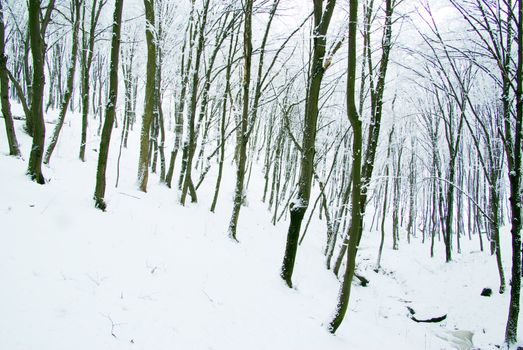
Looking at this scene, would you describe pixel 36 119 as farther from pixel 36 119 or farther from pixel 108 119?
pixel 108 119

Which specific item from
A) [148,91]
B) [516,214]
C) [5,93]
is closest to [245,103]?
[148,91]

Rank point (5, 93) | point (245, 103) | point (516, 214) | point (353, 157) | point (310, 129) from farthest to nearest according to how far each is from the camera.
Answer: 1. point (245, 103)
2. point (5, 93)
3. point (516, 214)
4. point (310, 129)
5. point (353, 157)

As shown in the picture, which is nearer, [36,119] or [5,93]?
[36,119]

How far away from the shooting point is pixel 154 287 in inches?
161

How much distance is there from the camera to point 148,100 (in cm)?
885

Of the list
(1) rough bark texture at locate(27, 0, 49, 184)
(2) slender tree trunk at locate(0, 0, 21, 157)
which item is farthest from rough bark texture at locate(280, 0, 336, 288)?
(2) slender tree trunk at locate(0, 0, 21, 157)

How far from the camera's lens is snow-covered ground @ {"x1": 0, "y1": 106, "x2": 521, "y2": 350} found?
3012mm

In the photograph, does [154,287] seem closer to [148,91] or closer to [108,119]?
[108,119]

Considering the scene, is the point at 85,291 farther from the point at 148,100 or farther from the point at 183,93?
the point at 183,93

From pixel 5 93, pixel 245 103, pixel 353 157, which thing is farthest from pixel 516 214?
pixel 5 93

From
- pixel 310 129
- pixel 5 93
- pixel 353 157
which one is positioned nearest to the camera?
pixel 353 157

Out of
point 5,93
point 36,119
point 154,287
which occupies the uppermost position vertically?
point 5,93

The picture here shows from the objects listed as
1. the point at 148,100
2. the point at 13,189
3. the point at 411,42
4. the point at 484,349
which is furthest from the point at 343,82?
the point at 13,189

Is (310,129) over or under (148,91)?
under
